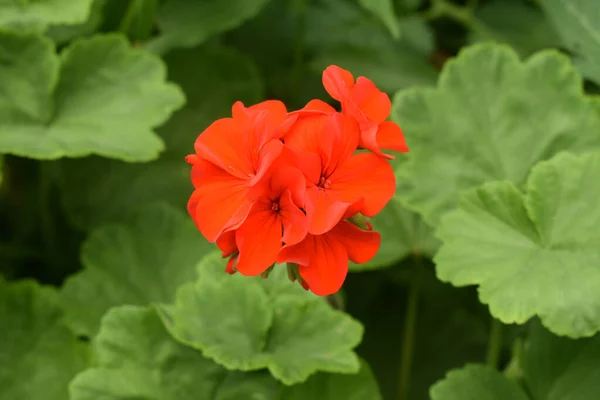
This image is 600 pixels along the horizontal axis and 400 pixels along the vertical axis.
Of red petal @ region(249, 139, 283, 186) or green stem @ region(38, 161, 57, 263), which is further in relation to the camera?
green stem @ region(38, 161, 57, 263)

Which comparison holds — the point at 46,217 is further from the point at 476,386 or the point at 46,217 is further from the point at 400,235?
the point at 476,386

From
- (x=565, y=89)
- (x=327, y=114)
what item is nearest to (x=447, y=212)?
(x=565, y=89)

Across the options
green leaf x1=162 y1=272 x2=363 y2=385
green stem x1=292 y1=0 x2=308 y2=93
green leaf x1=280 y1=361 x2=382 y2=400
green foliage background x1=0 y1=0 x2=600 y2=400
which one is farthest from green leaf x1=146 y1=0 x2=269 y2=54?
green leaf x1=280 y1=361 x2=382 y2=400

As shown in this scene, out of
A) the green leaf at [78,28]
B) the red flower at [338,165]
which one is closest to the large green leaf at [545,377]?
the red flower at [338,165]

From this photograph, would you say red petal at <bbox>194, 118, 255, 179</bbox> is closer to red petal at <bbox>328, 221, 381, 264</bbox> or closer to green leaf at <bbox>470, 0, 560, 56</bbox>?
red petal at <bbox>328, 221, 381, 264</bbox>

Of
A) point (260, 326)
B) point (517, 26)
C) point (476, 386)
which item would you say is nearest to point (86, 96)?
point (260, 326)

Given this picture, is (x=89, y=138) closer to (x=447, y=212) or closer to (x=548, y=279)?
(x=447, y=212)
